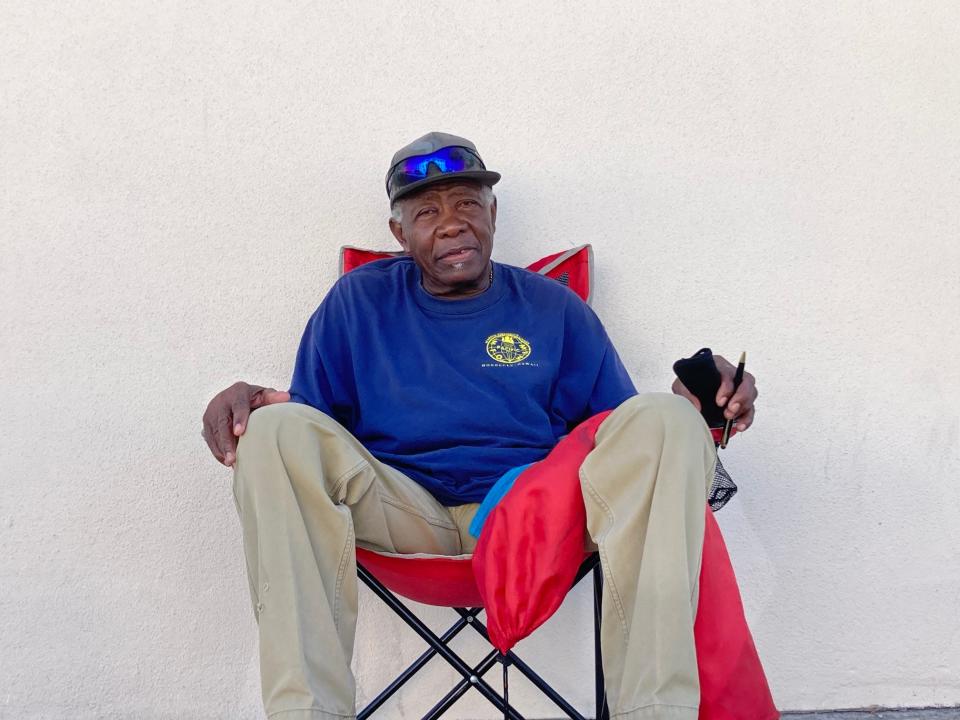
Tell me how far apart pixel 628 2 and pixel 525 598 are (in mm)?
1654

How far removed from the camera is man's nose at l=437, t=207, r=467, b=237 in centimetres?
226

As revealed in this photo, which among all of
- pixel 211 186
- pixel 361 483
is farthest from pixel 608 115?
pixel 361 483

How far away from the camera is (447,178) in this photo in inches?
88.2

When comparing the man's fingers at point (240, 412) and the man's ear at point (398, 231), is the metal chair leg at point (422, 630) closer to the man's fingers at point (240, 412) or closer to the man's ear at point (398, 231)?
the man's fingers at point (240, 412)

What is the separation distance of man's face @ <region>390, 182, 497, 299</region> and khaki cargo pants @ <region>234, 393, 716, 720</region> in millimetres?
643

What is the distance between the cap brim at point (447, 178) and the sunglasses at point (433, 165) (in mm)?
12

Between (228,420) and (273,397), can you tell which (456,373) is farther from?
(228,420)

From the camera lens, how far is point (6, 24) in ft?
7.91

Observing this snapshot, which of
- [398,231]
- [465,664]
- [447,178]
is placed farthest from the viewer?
[398,231]

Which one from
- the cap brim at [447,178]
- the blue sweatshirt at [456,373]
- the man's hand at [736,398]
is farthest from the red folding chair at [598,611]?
the cap brim at [447,178]

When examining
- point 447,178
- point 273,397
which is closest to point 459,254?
point 447,178

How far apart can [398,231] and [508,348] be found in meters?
0.43

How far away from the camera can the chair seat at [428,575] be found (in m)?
1.79

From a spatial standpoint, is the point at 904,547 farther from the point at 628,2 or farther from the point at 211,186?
the point at 211,186
